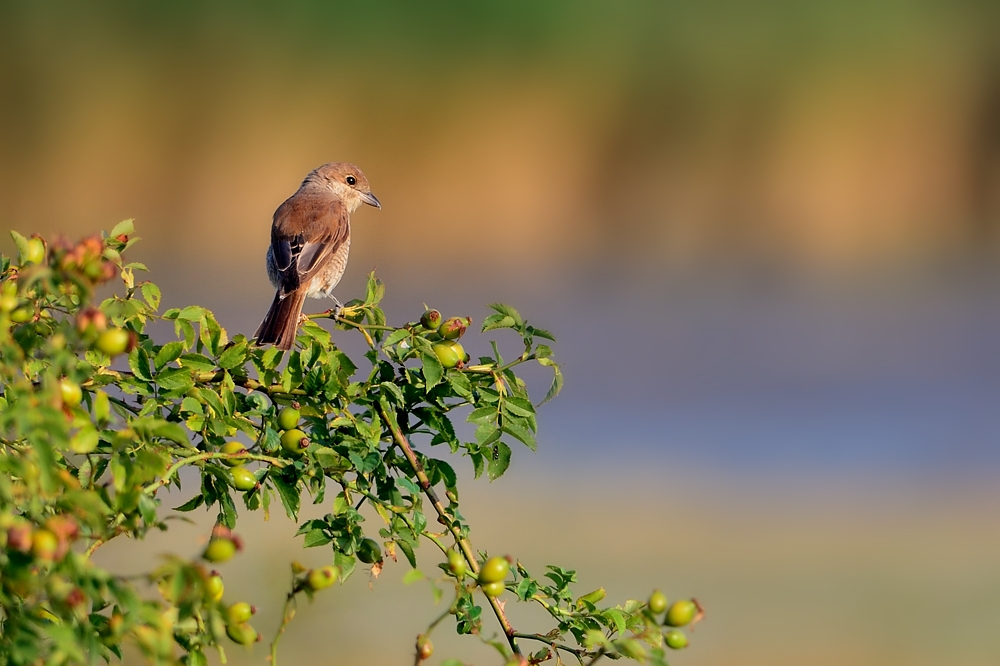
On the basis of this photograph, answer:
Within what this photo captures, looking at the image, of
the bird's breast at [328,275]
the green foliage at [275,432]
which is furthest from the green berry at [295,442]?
the bird's breast at [328,275]

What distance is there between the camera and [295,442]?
5.76ft

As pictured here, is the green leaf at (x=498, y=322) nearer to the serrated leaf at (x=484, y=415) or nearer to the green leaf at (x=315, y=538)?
the serrated leaf at (x=484, y=415)

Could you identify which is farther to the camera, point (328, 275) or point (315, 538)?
point (328, 275)

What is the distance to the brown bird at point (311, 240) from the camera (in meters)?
3.81

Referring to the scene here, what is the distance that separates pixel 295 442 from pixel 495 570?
1.41 feet

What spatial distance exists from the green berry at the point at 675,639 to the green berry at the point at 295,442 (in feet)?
2.10

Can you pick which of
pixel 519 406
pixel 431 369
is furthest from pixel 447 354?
pixel 519 406

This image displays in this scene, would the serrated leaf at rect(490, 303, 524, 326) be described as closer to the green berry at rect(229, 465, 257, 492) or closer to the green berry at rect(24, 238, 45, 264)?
the green berry at rect(229, 465, 257, 492)

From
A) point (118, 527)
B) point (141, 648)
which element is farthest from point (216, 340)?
point (141, 648)

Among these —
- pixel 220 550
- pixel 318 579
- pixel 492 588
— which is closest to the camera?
pixel 220 550

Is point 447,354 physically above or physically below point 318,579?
above

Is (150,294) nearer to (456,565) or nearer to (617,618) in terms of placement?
(456,565)

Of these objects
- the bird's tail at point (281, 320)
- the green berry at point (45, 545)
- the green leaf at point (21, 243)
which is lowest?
the bird's tail at point (281, 320)

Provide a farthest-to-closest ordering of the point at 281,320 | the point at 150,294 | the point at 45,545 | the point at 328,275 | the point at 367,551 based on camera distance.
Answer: the point at 328,275 < the point at 281,320 < the point at 150,294 < the point at 367,551 < the point at 45,545
